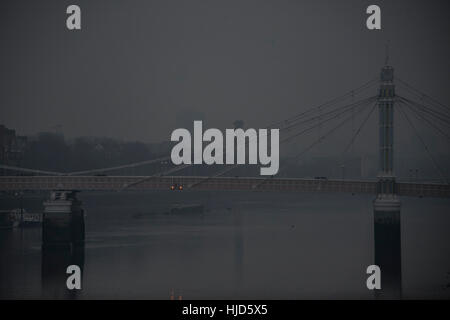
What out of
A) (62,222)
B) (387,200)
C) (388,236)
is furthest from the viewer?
(62,222)

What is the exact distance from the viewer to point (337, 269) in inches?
2051

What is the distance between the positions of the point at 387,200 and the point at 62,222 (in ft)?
82.7

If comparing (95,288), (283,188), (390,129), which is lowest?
(95,288)

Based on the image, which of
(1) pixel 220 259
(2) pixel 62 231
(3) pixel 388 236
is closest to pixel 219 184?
(1) pixel 220 259

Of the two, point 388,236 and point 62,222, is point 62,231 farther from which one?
point 388,236

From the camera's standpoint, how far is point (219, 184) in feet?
203

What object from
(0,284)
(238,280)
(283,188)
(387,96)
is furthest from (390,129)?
(0,284)

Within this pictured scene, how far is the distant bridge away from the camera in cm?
5988

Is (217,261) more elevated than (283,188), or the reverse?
(283,188)

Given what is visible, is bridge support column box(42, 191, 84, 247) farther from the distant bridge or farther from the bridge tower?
the bridge tower

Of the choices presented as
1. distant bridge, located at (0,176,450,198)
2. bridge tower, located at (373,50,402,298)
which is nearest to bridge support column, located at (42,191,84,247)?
distant bridge, located at (0,176,450,198)

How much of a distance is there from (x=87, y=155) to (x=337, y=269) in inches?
3488

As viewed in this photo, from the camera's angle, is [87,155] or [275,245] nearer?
[275,245]
